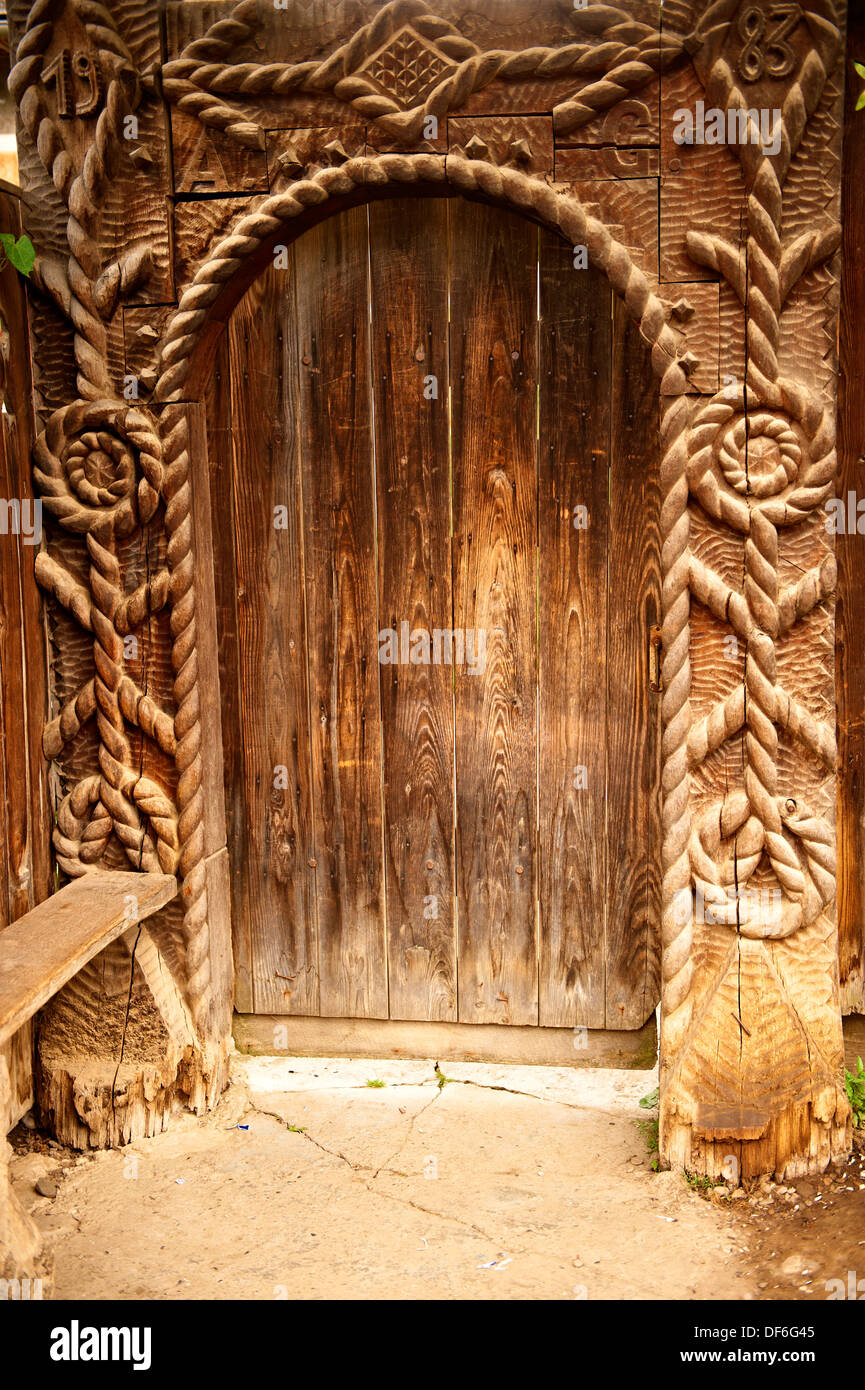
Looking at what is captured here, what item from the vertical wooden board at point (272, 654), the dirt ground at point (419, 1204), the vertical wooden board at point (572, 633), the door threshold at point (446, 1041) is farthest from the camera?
the door threshold at point (446, 1041)

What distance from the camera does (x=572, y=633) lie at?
3.54m

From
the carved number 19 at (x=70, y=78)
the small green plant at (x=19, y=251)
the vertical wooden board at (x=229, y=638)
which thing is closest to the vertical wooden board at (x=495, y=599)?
the vertical wooden board at (x=229, y=638)

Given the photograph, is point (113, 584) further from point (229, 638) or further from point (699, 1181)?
point (699, 1181)

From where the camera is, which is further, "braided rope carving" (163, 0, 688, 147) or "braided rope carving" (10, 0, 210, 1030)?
"braided rope carving" (10, 0, 210, 1030)

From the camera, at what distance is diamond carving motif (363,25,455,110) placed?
3.04 m

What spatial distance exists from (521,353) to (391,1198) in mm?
2247

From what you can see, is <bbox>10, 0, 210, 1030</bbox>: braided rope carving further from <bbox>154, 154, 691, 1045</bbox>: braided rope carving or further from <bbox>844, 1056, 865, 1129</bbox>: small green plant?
<bbox>844, 1056, 865, 1129</bbox>: small green plant

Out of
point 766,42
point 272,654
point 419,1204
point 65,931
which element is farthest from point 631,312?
point 419,1204

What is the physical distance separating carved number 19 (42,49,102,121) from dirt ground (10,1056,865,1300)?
2688 mm

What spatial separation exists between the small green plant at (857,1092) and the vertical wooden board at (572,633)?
27.9 inches

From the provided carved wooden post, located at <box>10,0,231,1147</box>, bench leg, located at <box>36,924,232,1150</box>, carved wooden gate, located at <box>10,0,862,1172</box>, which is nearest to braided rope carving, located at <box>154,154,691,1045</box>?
carved wooden gate, located at <box>10,0,862,1172</box>

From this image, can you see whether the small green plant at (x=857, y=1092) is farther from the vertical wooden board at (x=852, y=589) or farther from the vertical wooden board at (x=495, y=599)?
the vertical wooden board at (x=495, y=599)

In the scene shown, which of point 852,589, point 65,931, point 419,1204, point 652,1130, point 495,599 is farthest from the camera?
point 495,599

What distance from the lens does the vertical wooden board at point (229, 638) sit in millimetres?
3596
